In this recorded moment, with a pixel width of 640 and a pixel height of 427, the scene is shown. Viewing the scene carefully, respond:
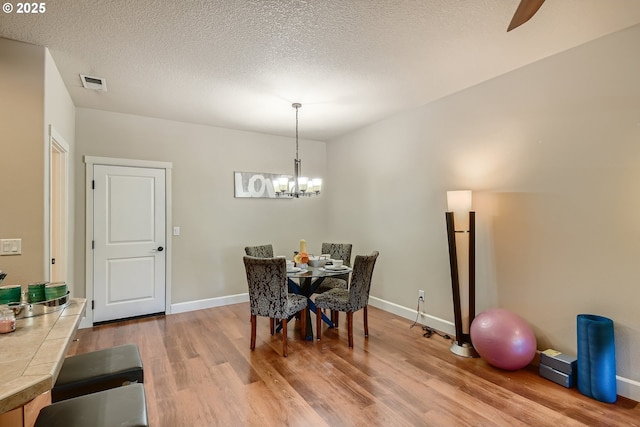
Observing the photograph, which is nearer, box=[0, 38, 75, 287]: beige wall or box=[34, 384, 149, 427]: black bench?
box=[34, 384, 149, 427]: black bench

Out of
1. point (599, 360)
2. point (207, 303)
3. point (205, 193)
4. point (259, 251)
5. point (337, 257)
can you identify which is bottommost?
point (207, 303)

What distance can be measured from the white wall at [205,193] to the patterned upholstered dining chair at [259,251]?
0.36 metres

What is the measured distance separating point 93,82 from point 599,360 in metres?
4.87

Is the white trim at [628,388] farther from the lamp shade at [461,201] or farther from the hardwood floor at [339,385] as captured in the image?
the lamp shade at [461,201]

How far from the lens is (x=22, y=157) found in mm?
2377

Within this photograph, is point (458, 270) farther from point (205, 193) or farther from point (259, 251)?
point (205, 193)

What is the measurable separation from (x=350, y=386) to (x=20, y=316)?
7.09ft

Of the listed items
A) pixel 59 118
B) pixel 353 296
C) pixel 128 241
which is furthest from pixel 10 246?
pixel 353 296

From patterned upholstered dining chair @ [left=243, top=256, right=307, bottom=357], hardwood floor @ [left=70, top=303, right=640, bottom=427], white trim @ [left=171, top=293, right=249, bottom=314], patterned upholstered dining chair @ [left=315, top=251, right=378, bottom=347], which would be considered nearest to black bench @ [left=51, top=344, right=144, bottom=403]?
hardwood floor @ [left=70, top=303, right=640, bottom=427]

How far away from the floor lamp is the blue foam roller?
867 mm

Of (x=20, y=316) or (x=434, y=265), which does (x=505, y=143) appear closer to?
(x=434, y=265)

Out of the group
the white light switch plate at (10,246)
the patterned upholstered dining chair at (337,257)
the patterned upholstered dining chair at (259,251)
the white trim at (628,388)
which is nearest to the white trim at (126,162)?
the patterned upholstered dining chair at (259,251)

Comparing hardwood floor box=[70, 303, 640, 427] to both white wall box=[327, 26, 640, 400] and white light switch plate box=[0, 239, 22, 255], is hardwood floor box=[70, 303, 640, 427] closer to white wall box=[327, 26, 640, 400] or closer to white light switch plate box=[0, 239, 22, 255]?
white wall box=[327, 26, 640, 400]

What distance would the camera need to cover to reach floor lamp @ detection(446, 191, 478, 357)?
310cm
